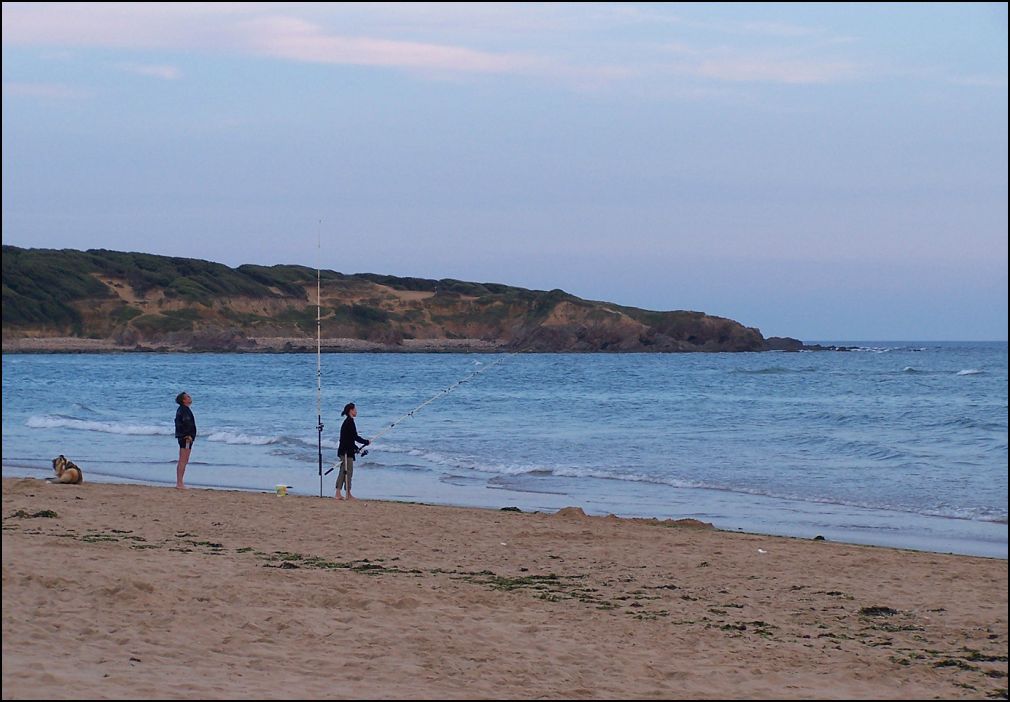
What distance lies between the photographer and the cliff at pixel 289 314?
10119 centimetres

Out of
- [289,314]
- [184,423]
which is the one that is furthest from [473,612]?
[289,314]

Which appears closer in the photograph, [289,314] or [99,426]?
[99,426]

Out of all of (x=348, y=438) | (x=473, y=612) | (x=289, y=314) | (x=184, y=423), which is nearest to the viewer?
(x=473, y=612)

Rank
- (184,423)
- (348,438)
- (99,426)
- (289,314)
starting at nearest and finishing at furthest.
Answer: (348,438) → (184,423) → (99,426) → (289,314)

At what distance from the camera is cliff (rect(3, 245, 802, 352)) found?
332ft

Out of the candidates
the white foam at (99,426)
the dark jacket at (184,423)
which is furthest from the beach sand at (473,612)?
the white foam at (99,426)

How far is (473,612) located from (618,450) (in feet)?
45.1

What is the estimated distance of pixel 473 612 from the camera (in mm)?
7223

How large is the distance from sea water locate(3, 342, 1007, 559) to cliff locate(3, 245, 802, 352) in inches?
2293

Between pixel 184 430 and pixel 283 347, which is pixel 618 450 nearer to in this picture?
pixel 184 430

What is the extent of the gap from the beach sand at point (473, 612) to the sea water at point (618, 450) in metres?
2.67

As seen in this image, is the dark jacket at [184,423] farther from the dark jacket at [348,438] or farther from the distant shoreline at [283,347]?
the distant shoreline at [283,347]

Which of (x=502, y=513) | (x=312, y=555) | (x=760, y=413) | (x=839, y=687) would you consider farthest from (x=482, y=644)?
(x=760, y=413)

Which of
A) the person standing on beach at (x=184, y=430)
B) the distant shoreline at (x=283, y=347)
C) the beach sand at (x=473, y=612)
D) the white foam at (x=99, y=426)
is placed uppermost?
the distant shoreline at (x=283, y=347)
